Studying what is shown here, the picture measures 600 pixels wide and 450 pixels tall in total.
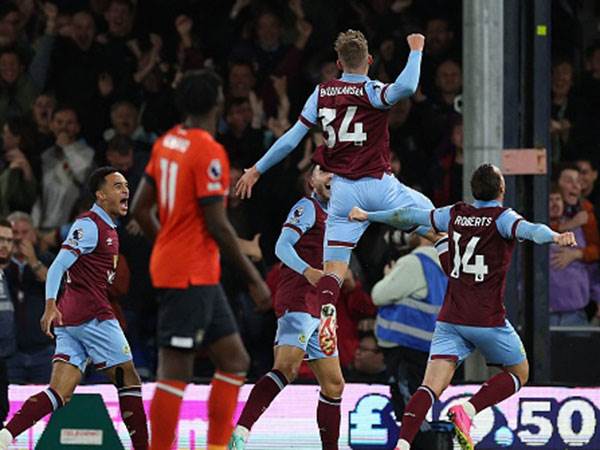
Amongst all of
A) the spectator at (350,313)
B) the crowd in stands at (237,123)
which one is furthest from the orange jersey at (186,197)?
the spectator at (350,313)

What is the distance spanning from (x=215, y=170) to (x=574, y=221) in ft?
20.8

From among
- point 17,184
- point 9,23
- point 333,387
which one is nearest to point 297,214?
point 333,387

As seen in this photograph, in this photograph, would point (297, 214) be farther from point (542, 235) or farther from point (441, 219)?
point (542, 235)

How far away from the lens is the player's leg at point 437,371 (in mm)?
11562

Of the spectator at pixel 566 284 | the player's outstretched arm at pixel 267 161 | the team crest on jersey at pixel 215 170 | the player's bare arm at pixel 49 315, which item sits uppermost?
the player's outstretched arm at pixel 267 161

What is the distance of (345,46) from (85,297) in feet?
7.83

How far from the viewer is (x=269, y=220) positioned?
16.4 metres

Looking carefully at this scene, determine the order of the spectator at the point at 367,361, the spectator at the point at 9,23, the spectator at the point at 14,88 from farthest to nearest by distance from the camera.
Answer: the spectator at the point at 9,23, the spectator at the point at 14,88, the spectator at the point at 367,361

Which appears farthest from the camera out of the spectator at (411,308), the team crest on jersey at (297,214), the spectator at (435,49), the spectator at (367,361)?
the spectator at (435,49)

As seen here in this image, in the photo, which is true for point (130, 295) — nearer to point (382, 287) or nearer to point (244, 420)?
point (382, 287)

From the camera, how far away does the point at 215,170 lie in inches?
405

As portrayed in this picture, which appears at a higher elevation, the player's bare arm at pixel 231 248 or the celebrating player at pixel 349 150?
the celebrating player at pixel 349 150

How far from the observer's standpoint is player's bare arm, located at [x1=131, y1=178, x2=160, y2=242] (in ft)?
34.1

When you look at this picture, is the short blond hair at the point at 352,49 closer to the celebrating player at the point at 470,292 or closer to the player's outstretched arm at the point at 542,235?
the celebrating player at the point at 470,292
